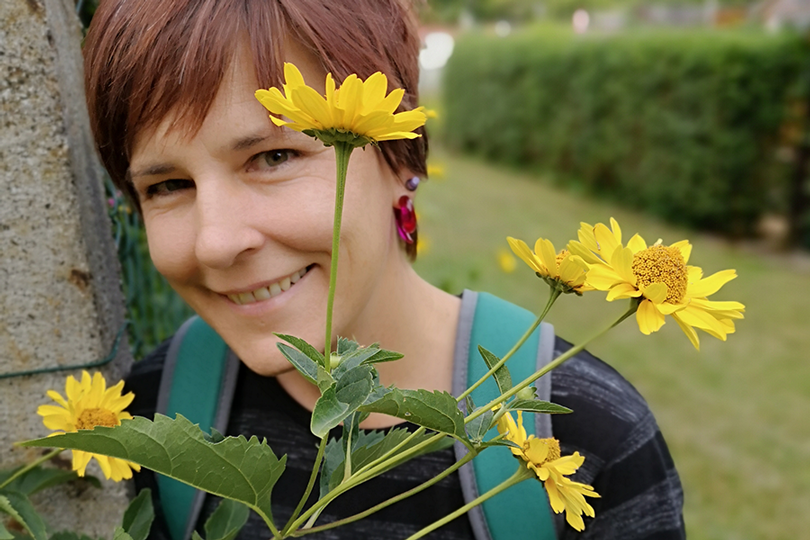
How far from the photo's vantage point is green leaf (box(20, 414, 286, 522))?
613 millimetres

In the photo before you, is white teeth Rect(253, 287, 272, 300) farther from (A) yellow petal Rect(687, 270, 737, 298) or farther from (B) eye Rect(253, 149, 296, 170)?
(A) yellow petal Rect(687, 270, 737, 298)

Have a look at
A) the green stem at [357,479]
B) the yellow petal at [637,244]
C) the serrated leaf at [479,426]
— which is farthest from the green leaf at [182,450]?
the yellow petal at [637,244]

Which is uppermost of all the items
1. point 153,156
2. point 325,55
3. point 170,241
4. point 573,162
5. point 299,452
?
point 325,55

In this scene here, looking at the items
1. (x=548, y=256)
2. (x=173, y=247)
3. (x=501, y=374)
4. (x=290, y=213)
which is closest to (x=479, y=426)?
(x=501, y=374)

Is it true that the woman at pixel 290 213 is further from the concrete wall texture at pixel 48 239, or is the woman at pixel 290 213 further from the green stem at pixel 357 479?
the green stem at pixel 357 479

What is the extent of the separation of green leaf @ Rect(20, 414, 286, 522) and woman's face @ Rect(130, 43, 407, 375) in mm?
321

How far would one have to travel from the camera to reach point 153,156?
0.95 meters

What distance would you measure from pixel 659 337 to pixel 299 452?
4.15 meters

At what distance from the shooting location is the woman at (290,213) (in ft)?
2.93

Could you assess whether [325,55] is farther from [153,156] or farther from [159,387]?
[159,387]

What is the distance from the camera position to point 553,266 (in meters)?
0.66

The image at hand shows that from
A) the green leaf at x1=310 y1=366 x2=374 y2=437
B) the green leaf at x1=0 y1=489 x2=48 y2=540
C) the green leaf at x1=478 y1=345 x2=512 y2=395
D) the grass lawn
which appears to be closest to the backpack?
the green leaf at x1=0 y1=489 x2=48 y2=540

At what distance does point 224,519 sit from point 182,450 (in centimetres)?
33

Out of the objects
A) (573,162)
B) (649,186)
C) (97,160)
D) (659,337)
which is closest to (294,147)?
(97,160)
